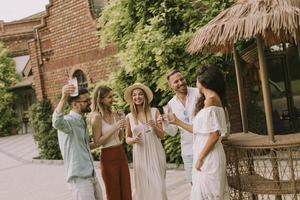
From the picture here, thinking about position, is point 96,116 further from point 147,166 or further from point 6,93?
point 6,93

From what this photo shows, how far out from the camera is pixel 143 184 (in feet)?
18.1

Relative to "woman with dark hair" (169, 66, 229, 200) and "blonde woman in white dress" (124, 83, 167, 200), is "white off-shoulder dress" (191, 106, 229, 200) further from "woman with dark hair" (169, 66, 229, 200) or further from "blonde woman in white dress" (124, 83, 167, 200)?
"blonde woman in white dress" (124, 83, 167, 200)

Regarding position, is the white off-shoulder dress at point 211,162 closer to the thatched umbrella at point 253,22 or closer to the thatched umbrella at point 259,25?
the thatched umbrella at point 259,25

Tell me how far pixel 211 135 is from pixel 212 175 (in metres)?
0.40

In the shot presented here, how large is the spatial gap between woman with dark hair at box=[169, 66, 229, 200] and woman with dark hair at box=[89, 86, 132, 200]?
1138 mm

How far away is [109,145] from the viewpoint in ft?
17.7

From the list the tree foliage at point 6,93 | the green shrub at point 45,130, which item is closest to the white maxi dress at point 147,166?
the green shrub at point 45,130

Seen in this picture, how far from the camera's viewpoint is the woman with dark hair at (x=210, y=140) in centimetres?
443

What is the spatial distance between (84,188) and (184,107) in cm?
161

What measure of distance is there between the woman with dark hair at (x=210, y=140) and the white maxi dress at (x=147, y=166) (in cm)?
99

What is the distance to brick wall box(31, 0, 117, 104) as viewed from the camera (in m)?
12.8

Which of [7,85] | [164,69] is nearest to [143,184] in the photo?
[164,69]

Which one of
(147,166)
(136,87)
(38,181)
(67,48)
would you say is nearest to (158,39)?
(136,87)

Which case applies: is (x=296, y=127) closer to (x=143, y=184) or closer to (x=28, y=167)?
(x=143, y=184)
